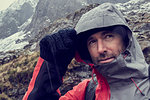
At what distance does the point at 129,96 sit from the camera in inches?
67.3

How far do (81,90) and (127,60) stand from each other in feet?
3.10

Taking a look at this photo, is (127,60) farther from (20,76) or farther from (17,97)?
(20,76)

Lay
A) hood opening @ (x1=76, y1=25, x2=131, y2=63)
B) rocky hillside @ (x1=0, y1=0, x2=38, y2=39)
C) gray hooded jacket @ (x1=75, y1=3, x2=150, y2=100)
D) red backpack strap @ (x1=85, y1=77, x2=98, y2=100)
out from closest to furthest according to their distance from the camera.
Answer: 1. gray hooded jacket @ (x1=75, y1=3, x2=150, y2=100)
2. hood opening @ (x1=76, y1=25, x2=131, y2=63)
3. red backpack strap @ (x1=85, y1=77, x2=98, y2=100)
4. rocky hillside @ (x1=0, y1=0, x2=38, y2=39)

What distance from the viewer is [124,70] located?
1.81 meters

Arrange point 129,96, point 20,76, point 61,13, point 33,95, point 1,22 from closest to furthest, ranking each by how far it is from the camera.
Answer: point 129,96 < point 33,95 < point 20,76 < point 61,13 < point 1,22

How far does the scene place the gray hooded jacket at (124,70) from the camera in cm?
172

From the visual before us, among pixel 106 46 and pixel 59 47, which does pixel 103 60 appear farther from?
pixel 59 47

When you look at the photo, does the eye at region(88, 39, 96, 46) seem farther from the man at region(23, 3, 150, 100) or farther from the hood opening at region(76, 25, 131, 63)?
the hood opening at region(76, 25, 131, 63)

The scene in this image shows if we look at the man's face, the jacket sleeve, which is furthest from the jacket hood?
the jacket sleeve

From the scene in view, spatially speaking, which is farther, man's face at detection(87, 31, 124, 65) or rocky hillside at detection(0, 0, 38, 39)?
rocky hillside at detection(0, 0, 38, 39)

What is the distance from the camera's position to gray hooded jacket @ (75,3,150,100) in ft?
5.64

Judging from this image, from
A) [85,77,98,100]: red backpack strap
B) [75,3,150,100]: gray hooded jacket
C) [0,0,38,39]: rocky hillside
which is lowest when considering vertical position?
[85,77,98,100]: red backpack strap

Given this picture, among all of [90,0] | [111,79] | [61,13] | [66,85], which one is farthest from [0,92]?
[90,0]

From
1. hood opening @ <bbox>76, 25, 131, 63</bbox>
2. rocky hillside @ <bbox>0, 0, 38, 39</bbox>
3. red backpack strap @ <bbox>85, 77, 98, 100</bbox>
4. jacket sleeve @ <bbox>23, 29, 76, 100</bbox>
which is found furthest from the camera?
rocky hillside @ <bbox>0, 0, 38, 39</bbox>
